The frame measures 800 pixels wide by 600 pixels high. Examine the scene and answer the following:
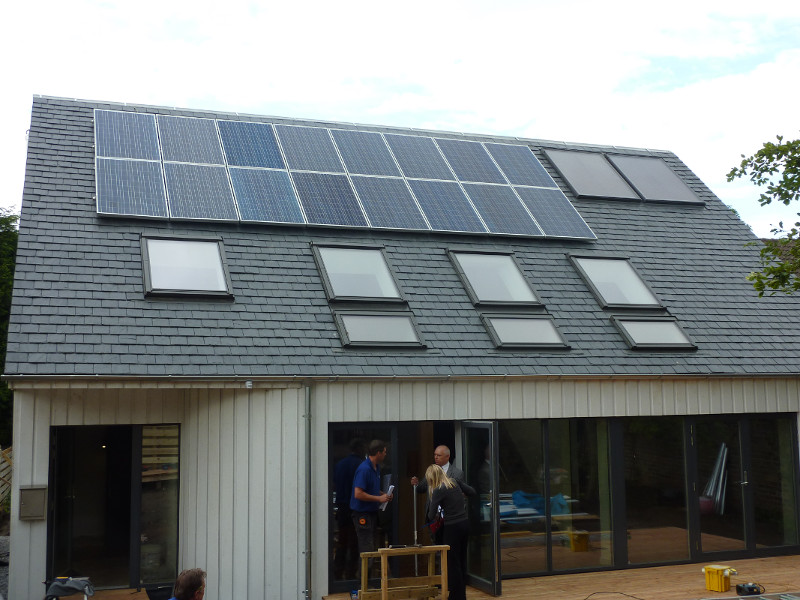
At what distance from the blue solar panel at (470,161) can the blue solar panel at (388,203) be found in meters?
1.47

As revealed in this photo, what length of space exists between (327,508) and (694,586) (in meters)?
4.82

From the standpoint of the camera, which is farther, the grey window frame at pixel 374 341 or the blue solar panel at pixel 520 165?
the blue solar panel at pixel 520 165

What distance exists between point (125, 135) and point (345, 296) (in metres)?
4.97

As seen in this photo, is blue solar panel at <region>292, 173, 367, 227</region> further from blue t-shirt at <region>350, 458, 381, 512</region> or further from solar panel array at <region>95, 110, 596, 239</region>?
blue t-shirt at <region>350, 458, 381, 512</region>

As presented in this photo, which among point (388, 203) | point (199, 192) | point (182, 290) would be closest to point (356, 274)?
point (388, 203)

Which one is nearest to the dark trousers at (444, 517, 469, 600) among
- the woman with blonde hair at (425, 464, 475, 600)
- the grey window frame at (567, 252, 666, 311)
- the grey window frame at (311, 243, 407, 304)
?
the woman with blonde hair at (425, 464, 475, 600)

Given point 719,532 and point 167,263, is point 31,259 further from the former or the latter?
point 719,532

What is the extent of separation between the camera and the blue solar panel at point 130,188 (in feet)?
39.2

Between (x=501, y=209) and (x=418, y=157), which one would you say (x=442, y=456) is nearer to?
(x=501, y=209)

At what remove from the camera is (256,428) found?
33.7 feet

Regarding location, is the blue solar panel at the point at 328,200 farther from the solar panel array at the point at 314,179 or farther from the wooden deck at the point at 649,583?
the wooden deck at the point at 649,583

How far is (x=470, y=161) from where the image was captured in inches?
616

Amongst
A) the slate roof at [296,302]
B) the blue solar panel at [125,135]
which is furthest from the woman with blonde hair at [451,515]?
the blue solar panel at [125,135]

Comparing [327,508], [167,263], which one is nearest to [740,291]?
[327,508]
